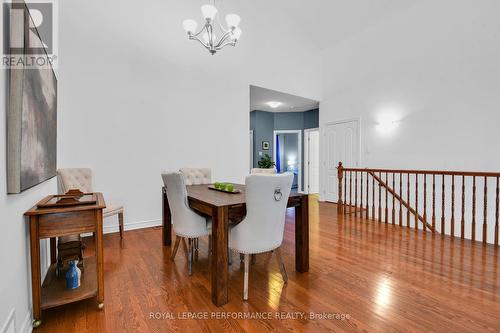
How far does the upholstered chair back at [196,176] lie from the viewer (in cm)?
360

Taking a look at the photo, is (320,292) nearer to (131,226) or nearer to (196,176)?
(196,176)

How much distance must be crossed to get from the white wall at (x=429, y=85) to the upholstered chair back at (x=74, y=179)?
5148mm

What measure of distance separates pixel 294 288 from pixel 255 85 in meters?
4.01

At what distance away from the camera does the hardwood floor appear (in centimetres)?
156

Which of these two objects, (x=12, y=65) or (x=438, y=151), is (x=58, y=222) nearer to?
(x=12, y=65)

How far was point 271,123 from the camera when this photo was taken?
780 centimetres

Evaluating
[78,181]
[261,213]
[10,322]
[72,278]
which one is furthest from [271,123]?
[10,322]

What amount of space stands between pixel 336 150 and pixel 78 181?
518 centimetres

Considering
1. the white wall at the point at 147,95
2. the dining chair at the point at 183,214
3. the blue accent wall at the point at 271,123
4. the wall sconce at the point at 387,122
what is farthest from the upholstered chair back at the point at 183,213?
the blue accent wall at the point at 271,123

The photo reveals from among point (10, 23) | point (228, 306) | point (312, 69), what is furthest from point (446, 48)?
point (10, 23)

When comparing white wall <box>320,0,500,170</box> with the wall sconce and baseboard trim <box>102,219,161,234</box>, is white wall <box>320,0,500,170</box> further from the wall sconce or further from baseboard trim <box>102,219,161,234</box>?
baseboard trim <box>102,219,161,234</box>

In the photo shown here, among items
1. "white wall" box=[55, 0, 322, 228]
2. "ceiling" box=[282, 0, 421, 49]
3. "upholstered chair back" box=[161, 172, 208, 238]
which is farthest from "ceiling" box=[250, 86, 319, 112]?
"upholstered chair back" box=[161, 172, 208, 238]

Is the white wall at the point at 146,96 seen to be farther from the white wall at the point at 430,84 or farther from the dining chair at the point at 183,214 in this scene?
the white wall at the point at 430,84

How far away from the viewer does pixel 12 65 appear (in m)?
1.21
